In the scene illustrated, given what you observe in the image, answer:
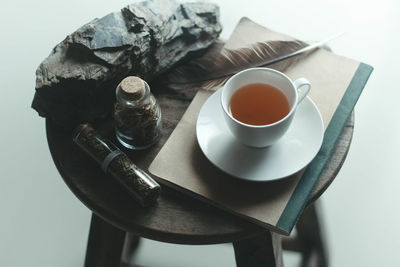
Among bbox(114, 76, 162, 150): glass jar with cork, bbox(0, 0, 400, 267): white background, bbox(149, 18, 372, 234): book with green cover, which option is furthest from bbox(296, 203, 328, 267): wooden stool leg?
bbox(114, 76, 162, 150): glass jar with cork

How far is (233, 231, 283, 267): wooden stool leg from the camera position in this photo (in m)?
0.84

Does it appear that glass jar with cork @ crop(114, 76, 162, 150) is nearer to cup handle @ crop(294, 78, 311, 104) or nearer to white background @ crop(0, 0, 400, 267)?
cup handle @ crop(294, 78, 311, 104)

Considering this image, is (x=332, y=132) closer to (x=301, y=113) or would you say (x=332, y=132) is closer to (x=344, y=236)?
(x=301, y=113)

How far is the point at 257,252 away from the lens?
0.84 m

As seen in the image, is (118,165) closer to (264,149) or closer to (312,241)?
(264,149)

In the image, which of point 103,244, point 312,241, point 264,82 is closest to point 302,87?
point 264,82

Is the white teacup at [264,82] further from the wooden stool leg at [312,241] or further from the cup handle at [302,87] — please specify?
the wooden stool leg at [312,241]

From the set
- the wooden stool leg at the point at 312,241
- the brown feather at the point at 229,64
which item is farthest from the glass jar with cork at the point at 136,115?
the wooden stool leg at the point at 312,241

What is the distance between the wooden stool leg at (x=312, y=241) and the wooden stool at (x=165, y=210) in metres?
0.38

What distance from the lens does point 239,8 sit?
1620mm

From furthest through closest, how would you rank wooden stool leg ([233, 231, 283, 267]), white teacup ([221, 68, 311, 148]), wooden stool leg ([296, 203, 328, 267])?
wooden stool leg ([296, 203, 328, 267])
wooden stool leg ([233, 231, 283, 267])
white teacup ([221, 68, 311, 148])

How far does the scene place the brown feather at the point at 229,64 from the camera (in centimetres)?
91

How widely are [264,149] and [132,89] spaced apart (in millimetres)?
242

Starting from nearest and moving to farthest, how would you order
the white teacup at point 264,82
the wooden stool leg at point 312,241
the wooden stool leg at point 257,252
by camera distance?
the white teacup at point 264,82
the wooden stool leg at point 257,252
the wooden stool leg at point 312,241
